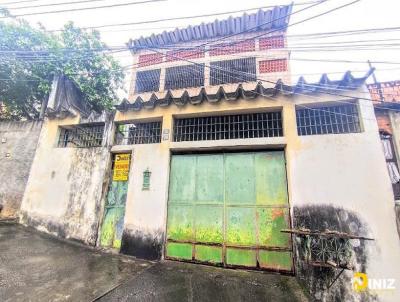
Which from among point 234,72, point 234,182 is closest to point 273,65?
point 234,72

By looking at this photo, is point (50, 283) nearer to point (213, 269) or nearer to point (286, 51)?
point (213, 269)

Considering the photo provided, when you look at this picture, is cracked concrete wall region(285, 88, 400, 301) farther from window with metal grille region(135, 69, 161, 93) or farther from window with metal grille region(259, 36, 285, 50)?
window with metal grille region(135, 69, 161, 93)

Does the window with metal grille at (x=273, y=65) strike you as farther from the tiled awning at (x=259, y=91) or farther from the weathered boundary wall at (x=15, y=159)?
the weathered boundary wall at (x=15, y=159)

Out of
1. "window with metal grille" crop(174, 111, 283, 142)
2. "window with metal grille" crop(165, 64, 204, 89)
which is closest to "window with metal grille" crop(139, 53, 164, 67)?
"window with metal grille" crop(165, 64, 204, 89)

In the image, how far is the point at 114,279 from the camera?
4.23m

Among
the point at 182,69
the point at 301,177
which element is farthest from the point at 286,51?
the point at 301,177

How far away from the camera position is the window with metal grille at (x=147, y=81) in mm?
11523

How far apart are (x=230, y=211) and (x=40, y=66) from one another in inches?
397

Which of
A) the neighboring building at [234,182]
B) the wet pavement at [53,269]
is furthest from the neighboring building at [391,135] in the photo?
the wet pavement at [53,269]

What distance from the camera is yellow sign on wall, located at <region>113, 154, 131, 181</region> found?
6.33m

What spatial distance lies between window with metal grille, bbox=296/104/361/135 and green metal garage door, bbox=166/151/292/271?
3.24 feet

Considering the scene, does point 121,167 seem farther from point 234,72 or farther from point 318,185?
point 234,72

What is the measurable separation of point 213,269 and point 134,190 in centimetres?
297

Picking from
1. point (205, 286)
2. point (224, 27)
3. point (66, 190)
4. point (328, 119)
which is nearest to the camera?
point (205, 286)
